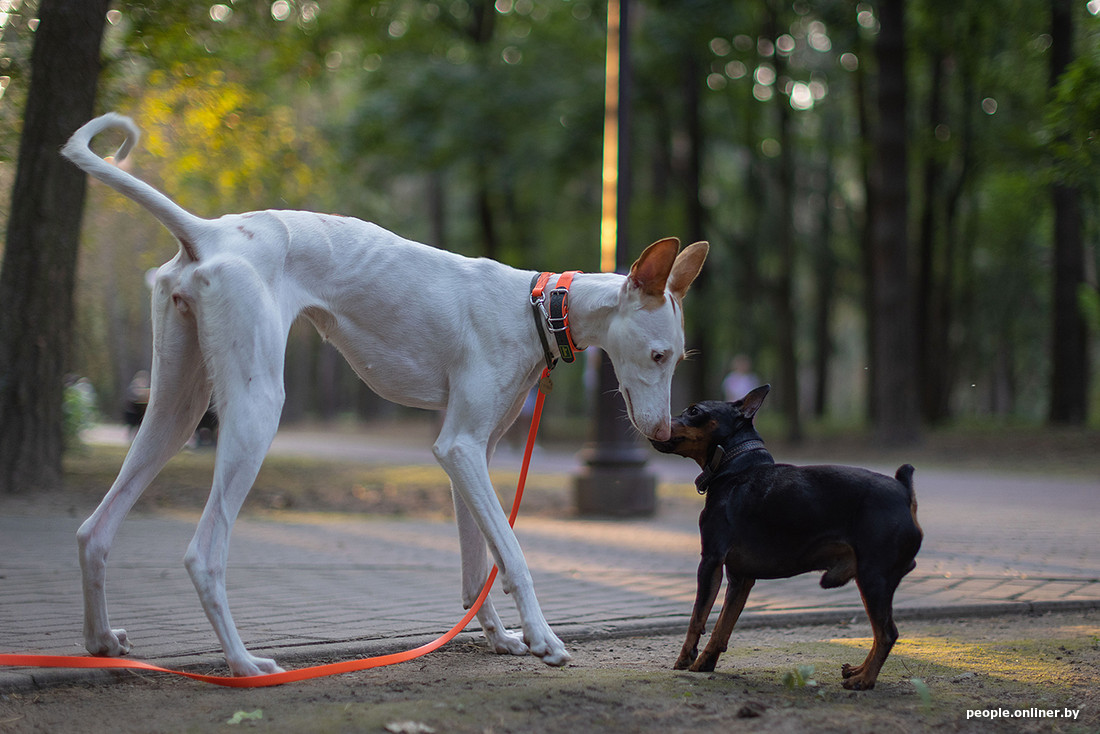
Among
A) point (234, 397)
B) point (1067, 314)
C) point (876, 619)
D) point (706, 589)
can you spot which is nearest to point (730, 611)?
point (706, 589)

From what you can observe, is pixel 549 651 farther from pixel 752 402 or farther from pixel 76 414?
pixel 76 414

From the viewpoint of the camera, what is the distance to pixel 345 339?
414 cm

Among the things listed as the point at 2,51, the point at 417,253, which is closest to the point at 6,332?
the point at 2,51

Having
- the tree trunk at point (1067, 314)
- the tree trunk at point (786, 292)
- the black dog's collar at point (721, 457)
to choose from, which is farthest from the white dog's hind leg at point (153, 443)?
the tree trunk at point (1067, 314)

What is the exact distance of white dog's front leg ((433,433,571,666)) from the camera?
3.90 m

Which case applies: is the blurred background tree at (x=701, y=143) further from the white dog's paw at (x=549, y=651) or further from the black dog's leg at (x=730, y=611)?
the white dog's paw at (x=549, y=651)

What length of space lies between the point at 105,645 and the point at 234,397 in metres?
1.27

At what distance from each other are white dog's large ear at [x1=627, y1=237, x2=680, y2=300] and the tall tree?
793 centimetres

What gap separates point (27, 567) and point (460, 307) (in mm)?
4015

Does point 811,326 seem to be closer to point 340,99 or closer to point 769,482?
point 340,99

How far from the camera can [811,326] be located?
40125 millimetres

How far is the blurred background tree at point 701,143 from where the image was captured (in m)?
16.6

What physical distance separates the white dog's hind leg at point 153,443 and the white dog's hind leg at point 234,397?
273 mm

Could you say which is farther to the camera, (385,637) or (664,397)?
(385,637)
